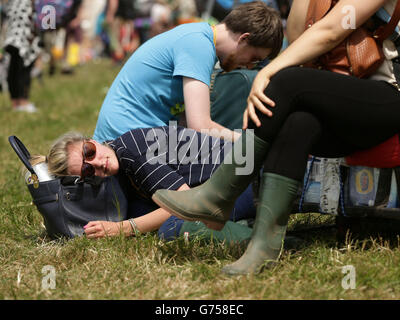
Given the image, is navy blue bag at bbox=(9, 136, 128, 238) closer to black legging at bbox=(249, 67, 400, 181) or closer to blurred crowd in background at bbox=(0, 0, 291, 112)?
black legging at bbox=(249, 67, 400, 181)

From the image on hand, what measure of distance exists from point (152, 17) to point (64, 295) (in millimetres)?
11583

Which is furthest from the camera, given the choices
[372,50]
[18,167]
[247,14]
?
[18,167]

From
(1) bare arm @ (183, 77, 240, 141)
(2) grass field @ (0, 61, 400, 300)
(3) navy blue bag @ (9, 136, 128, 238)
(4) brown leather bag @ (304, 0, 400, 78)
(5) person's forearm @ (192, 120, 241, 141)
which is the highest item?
(4) brown leather bag @ (304, 0, 400, 78)

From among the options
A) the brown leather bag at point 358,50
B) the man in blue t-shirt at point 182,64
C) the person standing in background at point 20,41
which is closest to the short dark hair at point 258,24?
the man in blue t-shirt at point 182,64

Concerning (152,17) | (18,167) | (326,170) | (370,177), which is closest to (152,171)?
(326,170)

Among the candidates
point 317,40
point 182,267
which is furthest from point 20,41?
point 317,40

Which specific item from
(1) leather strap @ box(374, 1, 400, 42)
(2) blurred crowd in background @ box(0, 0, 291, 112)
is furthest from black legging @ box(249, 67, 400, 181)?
(2) blurred crowd in background @ box(0, 0, 291, 112)

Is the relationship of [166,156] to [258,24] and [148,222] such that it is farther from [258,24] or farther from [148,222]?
[258,24]

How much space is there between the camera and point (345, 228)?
2.71 metres

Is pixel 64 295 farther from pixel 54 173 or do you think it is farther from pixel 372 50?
pixel 372 50

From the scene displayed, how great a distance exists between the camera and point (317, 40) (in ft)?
7.69

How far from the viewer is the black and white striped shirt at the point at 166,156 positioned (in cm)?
291

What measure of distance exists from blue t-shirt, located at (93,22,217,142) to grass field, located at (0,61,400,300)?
640mm

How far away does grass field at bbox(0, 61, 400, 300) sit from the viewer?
220cm
